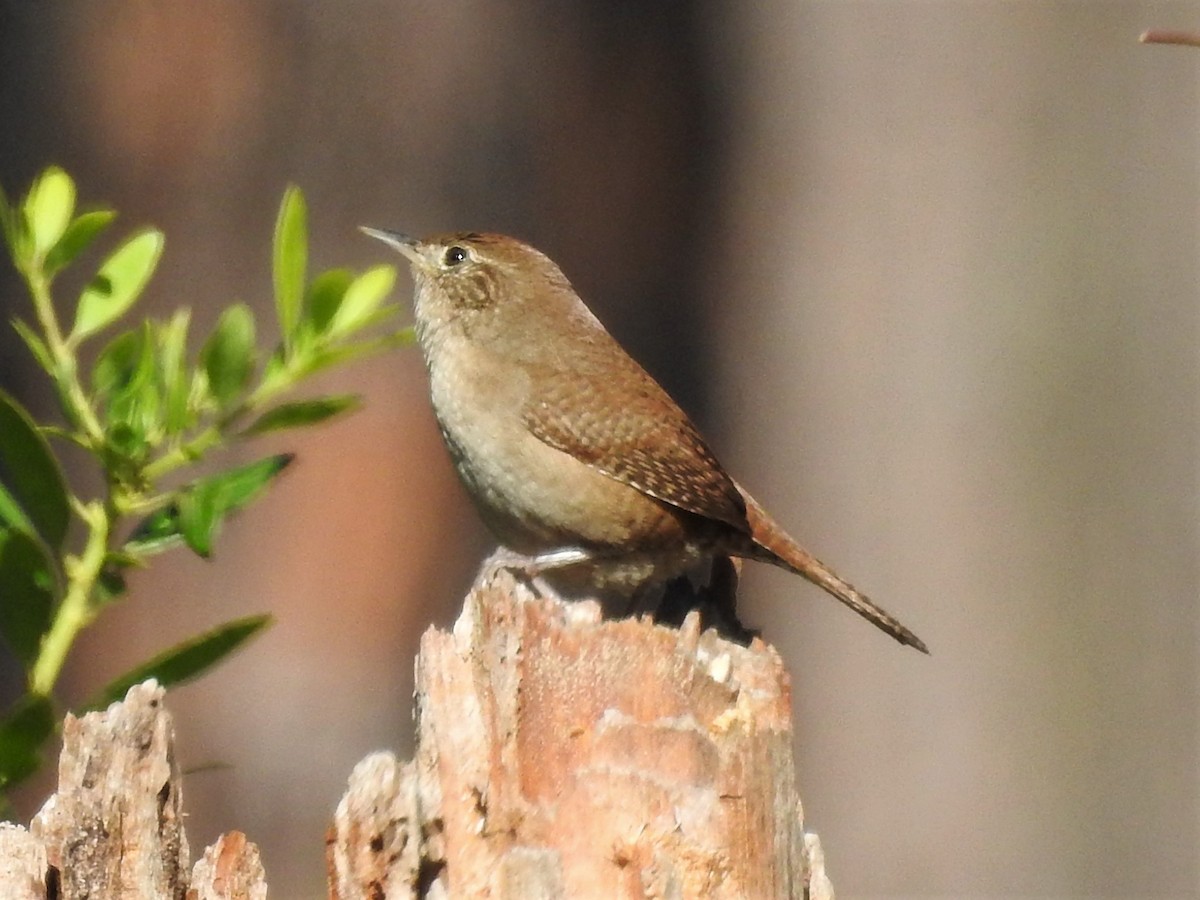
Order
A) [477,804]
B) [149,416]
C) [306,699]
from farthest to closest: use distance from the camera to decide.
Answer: [306,699]
[477,804]
[149,416]

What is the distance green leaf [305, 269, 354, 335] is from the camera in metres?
1.58

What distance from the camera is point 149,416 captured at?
1457 millimetres

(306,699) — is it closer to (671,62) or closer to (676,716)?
(671,62)

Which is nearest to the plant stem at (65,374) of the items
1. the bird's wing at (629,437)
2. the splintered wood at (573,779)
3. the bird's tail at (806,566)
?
the splintered wood at (573,779)

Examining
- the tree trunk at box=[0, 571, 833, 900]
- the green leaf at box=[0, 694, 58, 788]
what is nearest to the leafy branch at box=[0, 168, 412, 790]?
the green leaf at box=[0, 694, 58, 788]

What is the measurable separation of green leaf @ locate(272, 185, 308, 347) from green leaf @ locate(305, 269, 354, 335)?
0.01 metres

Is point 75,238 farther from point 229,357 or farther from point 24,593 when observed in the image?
point 24,593

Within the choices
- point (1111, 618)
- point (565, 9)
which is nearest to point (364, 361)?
point (565, 9)

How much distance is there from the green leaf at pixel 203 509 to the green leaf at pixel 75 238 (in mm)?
232

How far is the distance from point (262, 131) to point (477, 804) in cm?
313

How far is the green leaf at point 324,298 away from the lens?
158 cm

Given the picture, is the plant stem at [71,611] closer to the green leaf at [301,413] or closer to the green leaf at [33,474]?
the green leaf at [33,474]

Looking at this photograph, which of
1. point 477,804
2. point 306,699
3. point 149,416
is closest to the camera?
point 149,416

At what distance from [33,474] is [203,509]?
15cm
